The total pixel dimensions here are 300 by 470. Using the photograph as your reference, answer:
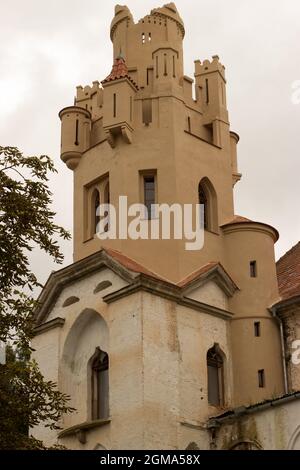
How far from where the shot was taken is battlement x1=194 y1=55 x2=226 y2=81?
33.9 metres

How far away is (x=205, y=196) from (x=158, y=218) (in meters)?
2.44

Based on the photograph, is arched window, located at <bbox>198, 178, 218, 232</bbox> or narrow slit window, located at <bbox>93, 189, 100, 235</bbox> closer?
arched window, located at <bbox>198, 178, 218, 232</bbox>

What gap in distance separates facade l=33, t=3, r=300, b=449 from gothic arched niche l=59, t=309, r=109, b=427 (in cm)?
5

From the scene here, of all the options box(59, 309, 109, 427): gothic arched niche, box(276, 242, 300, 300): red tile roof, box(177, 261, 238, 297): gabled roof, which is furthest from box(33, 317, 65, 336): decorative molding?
box(276, 242, 300, 300): red tile roof

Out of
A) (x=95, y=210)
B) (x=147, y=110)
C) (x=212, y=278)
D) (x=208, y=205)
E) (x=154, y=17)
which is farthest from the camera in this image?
(x=154, y=17)

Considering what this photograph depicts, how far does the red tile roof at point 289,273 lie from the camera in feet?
101

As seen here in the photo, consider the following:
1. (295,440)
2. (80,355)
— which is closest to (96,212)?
(80,355)

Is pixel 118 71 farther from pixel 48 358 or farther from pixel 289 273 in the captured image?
pixel 48 358

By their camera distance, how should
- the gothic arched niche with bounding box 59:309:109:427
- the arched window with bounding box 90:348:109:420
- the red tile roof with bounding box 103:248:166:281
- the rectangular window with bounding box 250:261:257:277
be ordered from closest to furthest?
the red tile roof with bounding box 103:248:166:281 < the arched window with bounding box 90:348:109:420 < the gothic arched niche with bounding box 59:309:109:427 < the rectangular window with bounding box 250:261:257:277

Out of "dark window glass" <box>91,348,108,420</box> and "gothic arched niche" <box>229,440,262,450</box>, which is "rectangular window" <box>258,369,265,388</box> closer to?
"gothic arched niche" <box>229,440,262,450</box>

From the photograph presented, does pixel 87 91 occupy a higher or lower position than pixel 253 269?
higher

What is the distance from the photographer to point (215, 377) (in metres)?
29.1

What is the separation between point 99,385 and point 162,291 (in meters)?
3.76
